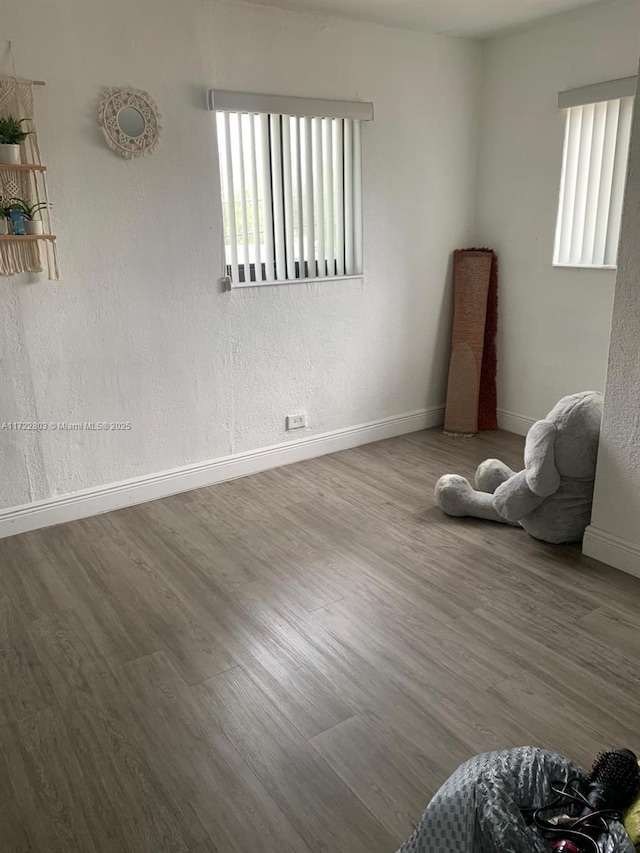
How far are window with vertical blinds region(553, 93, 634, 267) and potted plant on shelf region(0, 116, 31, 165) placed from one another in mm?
2809

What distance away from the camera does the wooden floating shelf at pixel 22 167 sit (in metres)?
2.63

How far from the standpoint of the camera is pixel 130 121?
9.75 ft

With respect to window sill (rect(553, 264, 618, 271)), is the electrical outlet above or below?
below

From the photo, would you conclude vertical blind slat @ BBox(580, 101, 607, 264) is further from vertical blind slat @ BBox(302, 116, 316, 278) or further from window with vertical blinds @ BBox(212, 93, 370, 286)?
vertical blind slat @ BBox(302, 116, 316, 278)

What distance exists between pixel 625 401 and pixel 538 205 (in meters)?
1.86

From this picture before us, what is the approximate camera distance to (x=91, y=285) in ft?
9.89

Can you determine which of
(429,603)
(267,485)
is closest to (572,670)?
(429,603)

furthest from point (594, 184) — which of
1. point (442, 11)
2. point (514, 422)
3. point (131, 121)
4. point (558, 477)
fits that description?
point (131, 121)

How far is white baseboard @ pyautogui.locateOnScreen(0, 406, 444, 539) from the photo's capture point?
308cm

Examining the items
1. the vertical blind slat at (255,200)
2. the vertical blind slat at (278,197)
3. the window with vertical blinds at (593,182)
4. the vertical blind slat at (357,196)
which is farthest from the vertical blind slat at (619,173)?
the vertical blind slat at (255,200)

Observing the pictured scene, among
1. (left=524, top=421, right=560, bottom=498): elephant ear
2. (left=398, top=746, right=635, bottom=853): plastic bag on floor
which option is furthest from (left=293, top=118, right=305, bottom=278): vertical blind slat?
(left=398, top=746, right=635, bottom=853): plastic bag on floor

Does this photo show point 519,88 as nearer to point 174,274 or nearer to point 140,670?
point 174,274

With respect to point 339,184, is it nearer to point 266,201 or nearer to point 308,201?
point 308,201

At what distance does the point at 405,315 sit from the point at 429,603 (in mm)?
2243
